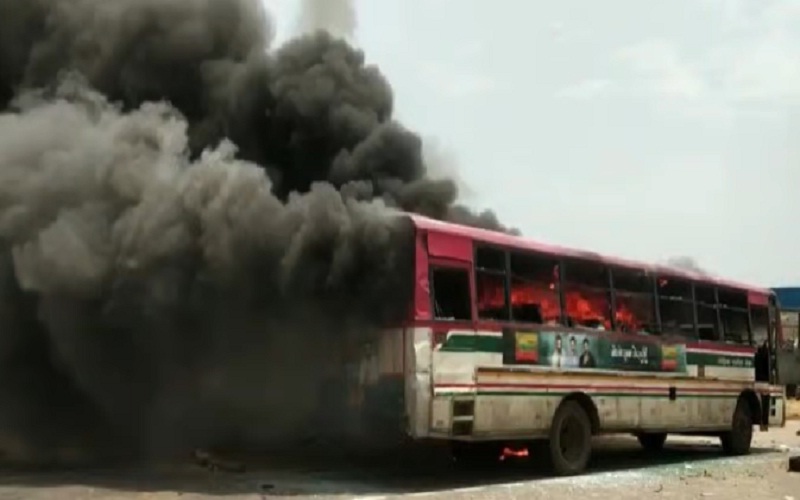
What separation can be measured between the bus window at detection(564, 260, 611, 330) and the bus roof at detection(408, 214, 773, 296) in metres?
0.15

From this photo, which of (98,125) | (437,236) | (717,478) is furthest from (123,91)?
(717,478)

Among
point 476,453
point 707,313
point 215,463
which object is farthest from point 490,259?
point 707,313

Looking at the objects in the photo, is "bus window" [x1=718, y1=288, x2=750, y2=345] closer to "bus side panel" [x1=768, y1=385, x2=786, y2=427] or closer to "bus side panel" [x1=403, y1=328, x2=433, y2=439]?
"bus side panel" [x1=768, y1=385, x2=786, y2=427]

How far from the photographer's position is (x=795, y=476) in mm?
13578

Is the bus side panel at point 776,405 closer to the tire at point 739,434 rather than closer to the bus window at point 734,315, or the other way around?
the tire at point 739,434

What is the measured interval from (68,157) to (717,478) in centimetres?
918

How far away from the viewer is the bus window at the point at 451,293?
11500 mm

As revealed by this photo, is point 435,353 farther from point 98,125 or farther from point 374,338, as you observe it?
point 98,125

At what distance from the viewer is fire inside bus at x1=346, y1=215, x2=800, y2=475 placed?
37.2 ft

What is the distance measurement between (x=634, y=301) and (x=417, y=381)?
4849 millimetres

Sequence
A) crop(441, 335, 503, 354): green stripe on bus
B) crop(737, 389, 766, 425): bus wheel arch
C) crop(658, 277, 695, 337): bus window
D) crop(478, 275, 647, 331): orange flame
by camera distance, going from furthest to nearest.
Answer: crop(737, 389, 766, 425): bus wheel arch
crop(658, 277, 695, 337): bus window
crop(478, 275, 647, 331): orange flame
crop(441, 335, 503, 354): green stripe on bus

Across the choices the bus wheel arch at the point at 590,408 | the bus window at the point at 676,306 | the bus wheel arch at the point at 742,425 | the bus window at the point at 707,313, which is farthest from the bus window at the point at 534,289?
the bus wheel arch at the point at 742,425

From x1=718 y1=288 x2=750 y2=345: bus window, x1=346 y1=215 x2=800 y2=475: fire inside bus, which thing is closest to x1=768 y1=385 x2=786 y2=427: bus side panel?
x1=346 y1=215 x2=800 y2=475: fire inside bus

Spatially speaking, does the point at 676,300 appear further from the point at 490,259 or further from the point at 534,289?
the point at 490,259
